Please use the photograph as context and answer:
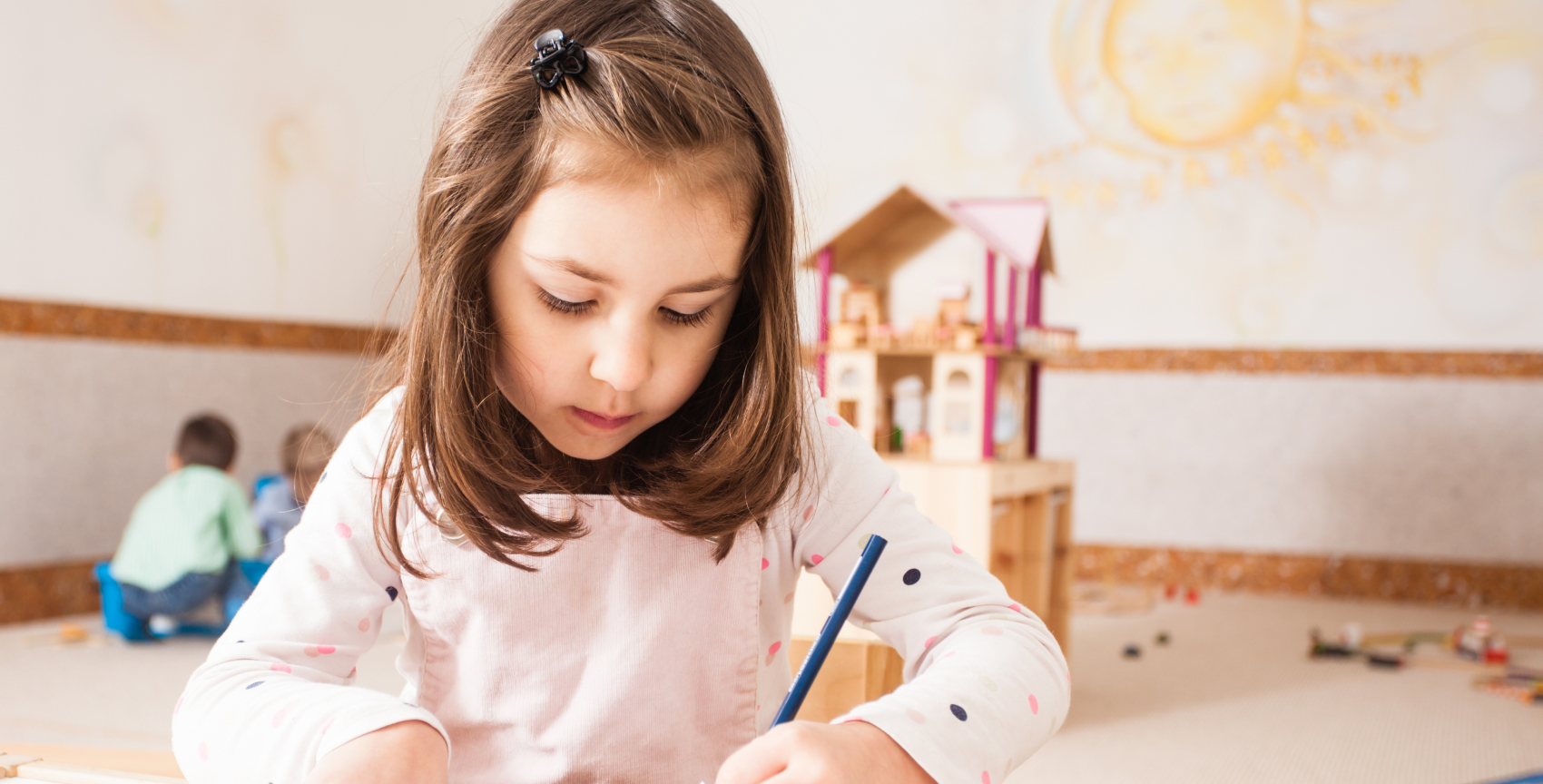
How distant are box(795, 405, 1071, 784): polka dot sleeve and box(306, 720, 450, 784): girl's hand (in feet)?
0.50

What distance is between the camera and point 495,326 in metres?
0.48

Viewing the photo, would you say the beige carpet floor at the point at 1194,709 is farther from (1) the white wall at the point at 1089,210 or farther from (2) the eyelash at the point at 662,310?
(2) the eyelash at the point at 662,310

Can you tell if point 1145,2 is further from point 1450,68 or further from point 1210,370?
point 1210,370

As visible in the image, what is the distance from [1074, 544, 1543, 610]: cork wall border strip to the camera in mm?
2275

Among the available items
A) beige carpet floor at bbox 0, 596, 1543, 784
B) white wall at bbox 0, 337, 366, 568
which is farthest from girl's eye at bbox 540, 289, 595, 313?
white wall at bbox 0, 337, 366, 568

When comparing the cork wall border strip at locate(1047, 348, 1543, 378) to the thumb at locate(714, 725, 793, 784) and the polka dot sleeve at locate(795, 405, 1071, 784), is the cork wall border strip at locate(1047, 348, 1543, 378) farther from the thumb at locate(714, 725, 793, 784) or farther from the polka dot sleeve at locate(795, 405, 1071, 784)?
the thumb at locate(714, 725, 793, 784)

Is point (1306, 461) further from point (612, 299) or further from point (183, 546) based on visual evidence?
point (612, 299)

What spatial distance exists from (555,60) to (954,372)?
1034 millimetres

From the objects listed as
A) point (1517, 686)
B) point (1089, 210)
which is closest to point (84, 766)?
point (1517, 686)

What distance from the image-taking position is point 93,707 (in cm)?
133

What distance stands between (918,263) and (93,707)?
3.74 feet

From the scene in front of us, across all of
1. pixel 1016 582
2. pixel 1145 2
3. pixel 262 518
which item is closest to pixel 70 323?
pixel 262 518

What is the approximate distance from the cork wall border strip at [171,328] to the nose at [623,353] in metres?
1.31

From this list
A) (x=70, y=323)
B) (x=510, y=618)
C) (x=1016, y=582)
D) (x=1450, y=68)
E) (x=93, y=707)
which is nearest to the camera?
(x=510, y=618)
